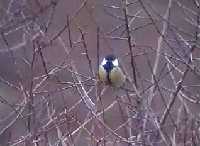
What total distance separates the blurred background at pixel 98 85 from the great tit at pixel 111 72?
9cm

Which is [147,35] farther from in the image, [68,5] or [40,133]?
[40,133]

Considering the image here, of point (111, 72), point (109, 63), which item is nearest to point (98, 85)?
point (111, 72)

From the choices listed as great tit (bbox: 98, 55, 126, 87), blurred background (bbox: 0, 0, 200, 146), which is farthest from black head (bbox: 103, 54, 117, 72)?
blurred background (bbox: 0, 0, 200, 146)

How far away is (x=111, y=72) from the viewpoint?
5.03 m

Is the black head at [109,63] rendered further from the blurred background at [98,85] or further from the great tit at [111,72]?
the blurred background at [98,85]

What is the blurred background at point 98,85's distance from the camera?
3.24 meters

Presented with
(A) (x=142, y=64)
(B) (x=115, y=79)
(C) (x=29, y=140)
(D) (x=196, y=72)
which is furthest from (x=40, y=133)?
(A) (x=142, y=64)

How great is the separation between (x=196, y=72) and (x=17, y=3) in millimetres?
2429

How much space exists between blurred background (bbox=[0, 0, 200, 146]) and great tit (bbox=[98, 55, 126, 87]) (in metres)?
0.09

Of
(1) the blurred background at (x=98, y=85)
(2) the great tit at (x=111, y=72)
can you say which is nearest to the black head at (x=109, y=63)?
(2) the great tit at (x=111, y=72)

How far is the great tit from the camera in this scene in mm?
4855

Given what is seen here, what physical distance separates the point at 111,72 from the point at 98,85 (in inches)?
59.0

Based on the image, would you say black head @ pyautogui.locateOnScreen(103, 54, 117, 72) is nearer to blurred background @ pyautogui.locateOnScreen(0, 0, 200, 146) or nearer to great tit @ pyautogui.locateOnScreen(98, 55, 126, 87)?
great tit @ pyautogui.locateOnScreen(98, 55, 126, 87)

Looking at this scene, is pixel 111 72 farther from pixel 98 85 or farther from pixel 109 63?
pixel 98 85
